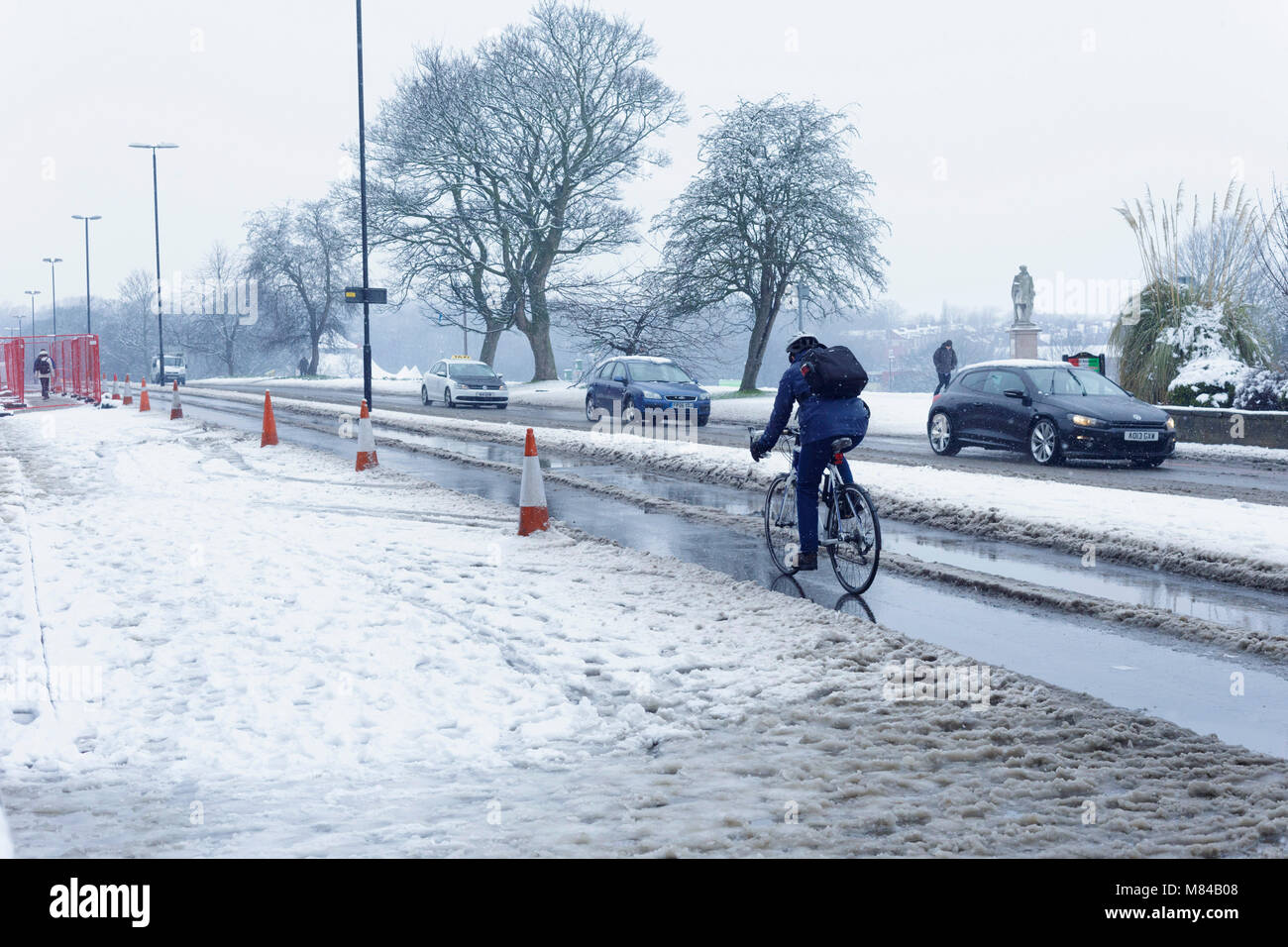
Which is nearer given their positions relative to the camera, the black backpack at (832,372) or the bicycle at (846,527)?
the black backpack at (832,372)

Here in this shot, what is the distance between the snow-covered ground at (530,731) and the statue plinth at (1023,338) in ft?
106

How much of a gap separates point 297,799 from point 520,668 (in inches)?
73.3

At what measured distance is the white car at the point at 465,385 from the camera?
121 feet

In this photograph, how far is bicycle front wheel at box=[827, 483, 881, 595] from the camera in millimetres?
8023

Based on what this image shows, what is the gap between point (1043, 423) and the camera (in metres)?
17.2

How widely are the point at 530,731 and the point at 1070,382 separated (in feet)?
47.6

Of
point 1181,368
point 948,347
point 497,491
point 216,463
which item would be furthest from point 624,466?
point 948,347

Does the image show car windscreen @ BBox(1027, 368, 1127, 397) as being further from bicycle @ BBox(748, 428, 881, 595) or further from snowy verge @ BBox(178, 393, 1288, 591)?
bicycle @ BBox(748, 428, 881, 595)

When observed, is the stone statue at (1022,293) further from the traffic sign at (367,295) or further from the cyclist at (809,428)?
the cyclist at (809,428)

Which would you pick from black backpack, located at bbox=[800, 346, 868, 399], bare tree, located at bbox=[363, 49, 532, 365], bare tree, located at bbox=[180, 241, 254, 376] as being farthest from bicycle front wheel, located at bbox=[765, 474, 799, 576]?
bare tree, located at bbox=[180, 241, 254, 376]

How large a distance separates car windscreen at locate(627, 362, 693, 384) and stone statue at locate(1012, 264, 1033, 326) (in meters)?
16.1

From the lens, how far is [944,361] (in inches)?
1431

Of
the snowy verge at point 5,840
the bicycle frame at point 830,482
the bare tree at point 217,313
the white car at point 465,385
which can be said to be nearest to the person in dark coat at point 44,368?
the white car at point 465,385
